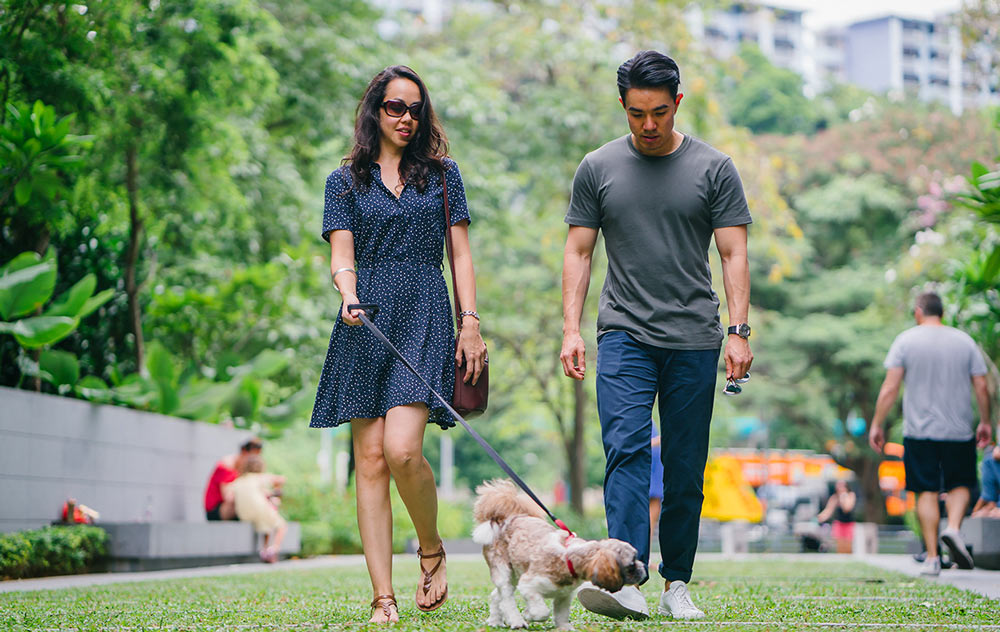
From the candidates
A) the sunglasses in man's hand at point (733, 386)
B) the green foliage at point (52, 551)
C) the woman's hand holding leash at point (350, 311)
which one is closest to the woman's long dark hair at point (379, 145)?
the woman's hand holding leash at point (350, 311)

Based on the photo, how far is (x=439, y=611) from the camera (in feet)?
17.8

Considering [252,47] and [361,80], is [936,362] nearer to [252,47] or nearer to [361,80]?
[252,47]

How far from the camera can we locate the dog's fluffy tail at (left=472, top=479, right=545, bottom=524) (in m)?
4.60

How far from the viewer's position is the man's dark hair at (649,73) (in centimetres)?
494

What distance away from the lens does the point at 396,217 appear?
5203 mm

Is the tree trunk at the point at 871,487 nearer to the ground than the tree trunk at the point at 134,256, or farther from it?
nearer to the ground

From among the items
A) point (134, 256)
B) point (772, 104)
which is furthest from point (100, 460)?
point (772, 104)

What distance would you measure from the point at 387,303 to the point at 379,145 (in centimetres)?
74

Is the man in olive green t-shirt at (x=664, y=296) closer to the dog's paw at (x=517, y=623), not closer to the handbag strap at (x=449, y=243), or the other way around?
the handbag strap at (x=449, y=243)

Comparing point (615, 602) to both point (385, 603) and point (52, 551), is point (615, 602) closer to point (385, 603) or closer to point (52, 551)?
point (385, 603)

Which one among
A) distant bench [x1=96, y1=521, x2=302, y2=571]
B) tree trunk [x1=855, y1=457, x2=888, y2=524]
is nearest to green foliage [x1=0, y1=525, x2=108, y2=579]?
distant bench [x1=96, y1=521, x2=302, y2=571]

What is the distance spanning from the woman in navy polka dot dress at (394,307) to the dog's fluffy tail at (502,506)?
43cm

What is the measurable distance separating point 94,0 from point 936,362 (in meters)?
7.52

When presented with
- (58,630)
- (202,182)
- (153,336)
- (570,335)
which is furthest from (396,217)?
(153,336)
